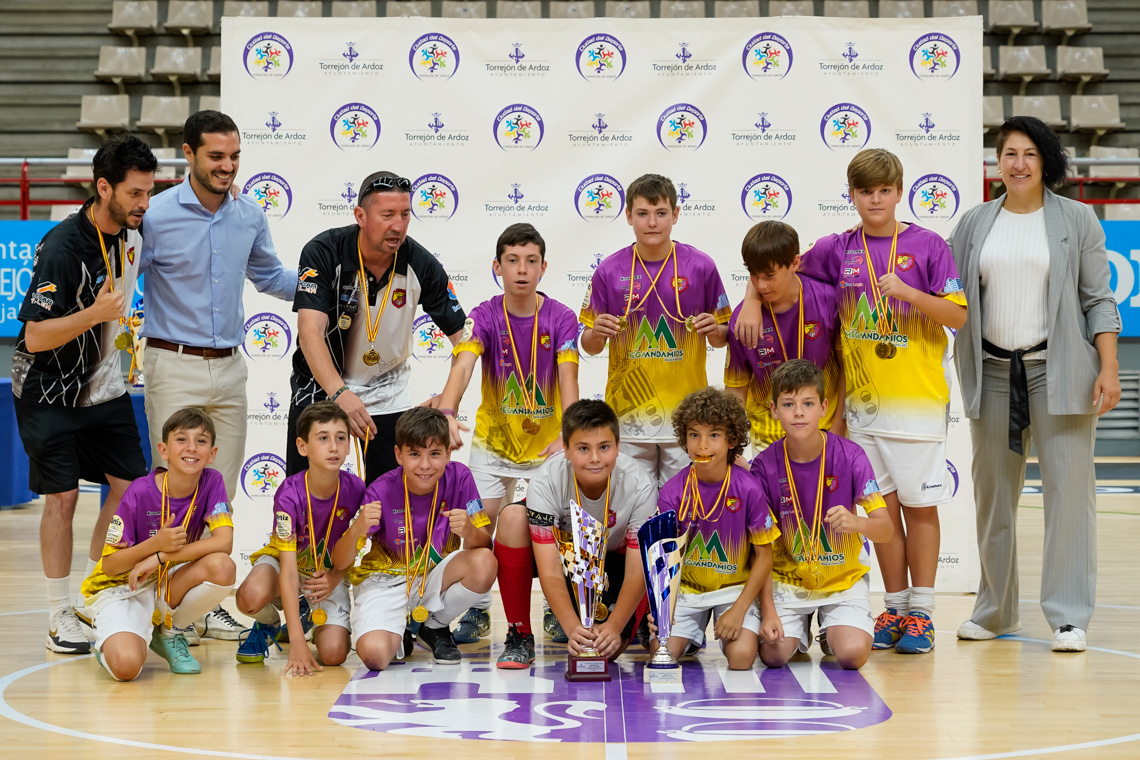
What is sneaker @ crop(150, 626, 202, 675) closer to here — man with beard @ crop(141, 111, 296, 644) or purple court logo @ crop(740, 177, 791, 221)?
man with beard @ crop(141, 111, 296, 644)

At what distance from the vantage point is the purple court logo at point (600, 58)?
608 cm

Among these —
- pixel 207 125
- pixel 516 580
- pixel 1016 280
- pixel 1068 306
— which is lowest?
pixel 516 580

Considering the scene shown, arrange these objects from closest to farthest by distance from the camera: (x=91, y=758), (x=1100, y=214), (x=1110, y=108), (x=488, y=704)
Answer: (x=91, y=758), (x=488, y=704), (x=1100, y=214), (x=1110, y=108)

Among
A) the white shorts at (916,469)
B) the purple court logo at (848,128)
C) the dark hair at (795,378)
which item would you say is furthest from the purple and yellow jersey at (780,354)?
the purple court logo at (848,128)

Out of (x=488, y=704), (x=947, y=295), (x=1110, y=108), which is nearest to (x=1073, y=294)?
(x=947, y=295)

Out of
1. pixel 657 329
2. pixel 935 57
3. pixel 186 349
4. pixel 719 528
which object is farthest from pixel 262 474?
pixel 935 57

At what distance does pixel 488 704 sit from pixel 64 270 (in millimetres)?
2416

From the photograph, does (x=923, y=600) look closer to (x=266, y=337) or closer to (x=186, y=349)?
(x=186, y=349)

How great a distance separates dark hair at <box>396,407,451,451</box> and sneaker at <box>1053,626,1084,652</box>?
100 inches

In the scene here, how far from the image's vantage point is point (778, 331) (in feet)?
14.9

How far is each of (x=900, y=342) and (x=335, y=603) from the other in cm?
250

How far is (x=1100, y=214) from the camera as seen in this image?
12.3m

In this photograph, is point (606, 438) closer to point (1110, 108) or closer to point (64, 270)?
point (64, 270)

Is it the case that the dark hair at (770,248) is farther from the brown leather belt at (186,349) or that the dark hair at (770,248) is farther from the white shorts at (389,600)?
the brown leather belt at (186,349)
